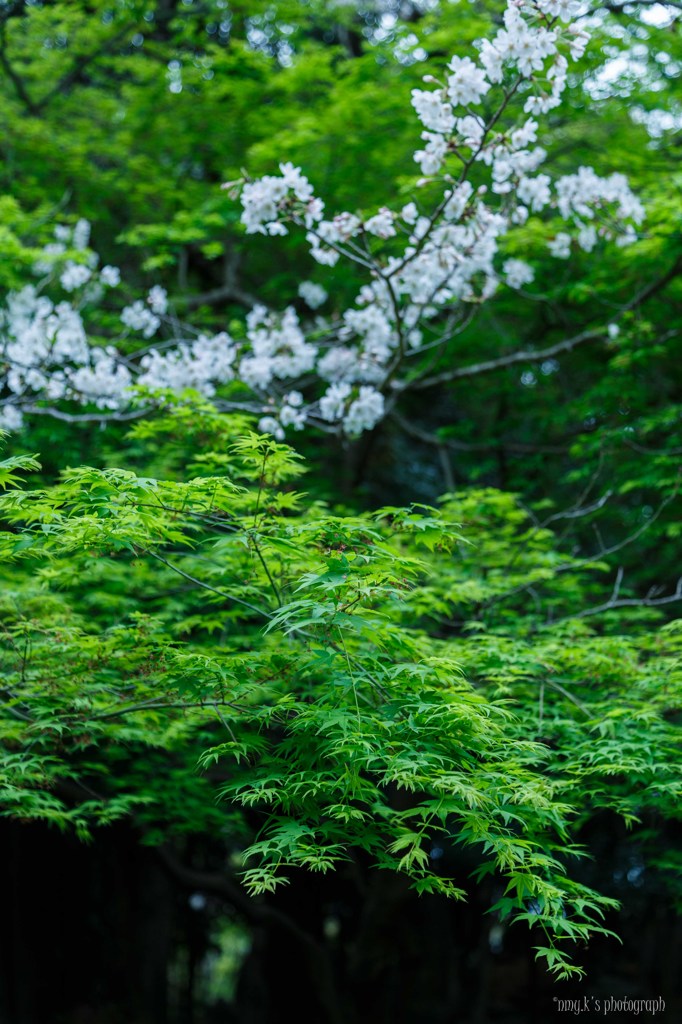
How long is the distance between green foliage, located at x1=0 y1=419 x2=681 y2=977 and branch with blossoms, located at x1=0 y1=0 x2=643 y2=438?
1.23 metres

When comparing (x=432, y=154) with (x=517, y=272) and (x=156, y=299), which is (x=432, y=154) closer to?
(x=517, y=272)

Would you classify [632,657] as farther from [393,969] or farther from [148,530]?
[393,969]

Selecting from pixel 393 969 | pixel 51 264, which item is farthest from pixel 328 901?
pixel 51 264

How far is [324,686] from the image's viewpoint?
345 centimetres

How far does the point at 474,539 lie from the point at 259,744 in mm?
2649

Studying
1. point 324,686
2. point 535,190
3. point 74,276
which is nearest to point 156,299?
point 74,276

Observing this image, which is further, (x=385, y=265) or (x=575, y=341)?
(x=575, y=341)

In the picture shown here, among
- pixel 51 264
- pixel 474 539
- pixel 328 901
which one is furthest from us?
pixel 328 901

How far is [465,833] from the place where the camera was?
3.12 m

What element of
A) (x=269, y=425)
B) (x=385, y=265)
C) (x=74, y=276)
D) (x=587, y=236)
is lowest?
(x=269, y=425)

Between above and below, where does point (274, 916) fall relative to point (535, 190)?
below

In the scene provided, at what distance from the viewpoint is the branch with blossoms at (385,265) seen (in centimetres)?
495

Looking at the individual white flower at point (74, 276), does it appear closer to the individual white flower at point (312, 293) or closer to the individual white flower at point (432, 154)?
the individual white flower at point (312, 293)

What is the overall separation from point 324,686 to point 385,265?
12.7ft
